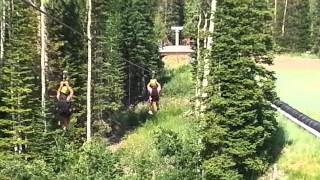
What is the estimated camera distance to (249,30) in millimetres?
23281

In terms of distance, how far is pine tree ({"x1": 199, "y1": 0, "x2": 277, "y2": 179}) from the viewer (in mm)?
22391

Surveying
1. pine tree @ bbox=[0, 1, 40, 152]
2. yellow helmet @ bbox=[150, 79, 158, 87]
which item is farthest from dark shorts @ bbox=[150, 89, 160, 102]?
pine tree @ bbox=[0, 1, 40, 152]

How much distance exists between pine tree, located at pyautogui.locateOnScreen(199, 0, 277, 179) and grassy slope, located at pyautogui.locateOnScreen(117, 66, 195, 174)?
2.11 m

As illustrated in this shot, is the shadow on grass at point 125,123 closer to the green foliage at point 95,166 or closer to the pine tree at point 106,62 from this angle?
the pine tree at point 106,62

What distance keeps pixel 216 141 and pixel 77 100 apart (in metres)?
18.7

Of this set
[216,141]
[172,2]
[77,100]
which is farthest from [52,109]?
[172,2]

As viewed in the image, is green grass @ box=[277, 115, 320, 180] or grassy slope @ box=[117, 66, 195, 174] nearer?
green grass @ box=[277, 115, 320, 180]

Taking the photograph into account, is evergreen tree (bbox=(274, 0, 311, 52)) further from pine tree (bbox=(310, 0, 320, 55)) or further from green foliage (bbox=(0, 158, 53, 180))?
green foliage (bbox=(0, 158, 53, 180))

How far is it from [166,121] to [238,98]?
56.7 ft

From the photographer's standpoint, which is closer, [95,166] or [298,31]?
[95,166]

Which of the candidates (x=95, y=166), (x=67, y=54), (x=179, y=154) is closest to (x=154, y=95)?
(x=179, y=154)

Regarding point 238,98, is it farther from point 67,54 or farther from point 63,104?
point 67,54

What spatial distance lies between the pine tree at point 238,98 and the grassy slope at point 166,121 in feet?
6.92

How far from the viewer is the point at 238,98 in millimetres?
22703
